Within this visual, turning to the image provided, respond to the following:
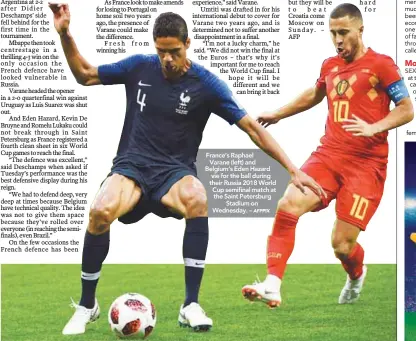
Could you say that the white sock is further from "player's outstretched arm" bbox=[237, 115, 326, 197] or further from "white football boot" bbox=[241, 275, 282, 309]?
"player's outstretched arm" bbox=[237, 115, 326, 197]

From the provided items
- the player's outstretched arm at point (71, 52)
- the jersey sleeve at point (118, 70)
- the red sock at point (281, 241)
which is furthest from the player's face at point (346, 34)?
the player's outstretched arm at point (71, 52)

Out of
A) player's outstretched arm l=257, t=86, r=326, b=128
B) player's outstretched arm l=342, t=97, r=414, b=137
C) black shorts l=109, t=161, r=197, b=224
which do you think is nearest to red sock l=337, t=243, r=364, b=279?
player's outstretched arm l=342, t=97, r=414, b=137

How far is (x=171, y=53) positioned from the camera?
6824mm

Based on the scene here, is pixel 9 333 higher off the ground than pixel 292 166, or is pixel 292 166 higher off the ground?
pixel 292 166

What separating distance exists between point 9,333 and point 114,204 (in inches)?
50.8

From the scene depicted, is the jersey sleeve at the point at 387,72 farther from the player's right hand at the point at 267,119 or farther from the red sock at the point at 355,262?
the red sock at the point at 355,262

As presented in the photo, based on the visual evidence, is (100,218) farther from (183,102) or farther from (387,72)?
(387,72)

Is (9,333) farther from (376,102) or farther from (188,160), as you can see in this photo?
(376,102)

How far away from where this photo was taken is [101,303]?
8062 millimetres

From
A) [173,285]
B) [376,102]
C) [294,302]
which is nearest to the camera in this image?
[376,102]

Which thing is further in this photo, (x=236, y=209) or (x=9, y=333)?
(x=236, y=209)

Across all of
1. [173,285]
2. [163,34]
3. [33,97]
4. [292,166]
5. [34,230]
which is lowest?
[173,285]

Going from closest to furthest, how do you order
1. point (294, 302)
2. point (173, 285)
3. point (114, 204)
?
1. point (114, 204)
2. point (294, 302)
3. point (173, 285)

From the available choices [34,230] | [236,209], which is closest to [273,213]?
[236,209]
